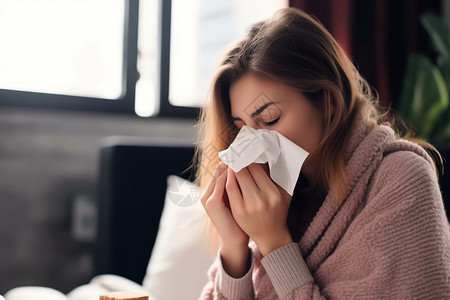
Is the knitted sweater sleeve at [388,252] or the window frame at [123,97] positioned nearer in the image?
the knitted sweater sleeve at [388,252]

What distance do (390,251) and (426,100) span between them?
195 cm

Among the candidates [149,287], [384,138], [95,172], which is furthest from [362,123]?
[95,172]

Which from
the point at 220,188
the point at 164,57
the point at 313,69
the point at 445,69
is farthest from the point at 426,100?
the point at 220,188

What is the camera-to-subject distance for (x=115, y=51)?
246cm

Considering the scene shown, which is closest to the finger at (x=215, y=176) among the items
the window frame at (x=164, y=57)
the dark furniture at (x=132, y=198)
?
the dark furniture at (x=132, y=198)

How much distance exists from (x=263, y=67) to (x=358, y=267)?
0.43 metres

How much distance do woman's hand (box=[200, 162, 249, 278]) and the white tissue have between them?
0.10 m

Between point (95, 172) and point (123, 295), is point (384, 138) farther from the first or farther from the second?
point (95, 172)

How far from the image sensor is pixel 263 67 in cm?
109

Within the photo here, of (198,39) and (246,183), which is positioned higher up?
(198,39)

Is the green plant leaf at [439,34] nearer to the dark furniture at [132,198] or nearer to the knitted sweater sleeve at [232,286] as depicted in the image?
the dark furniture at [132,198]

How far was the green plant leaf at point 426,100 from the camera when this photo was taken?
2.69 meters

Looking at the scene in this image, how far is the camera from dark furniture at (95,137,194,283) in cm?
190

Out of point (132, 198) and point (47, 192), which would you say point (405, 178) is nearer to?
point (132, 198)
